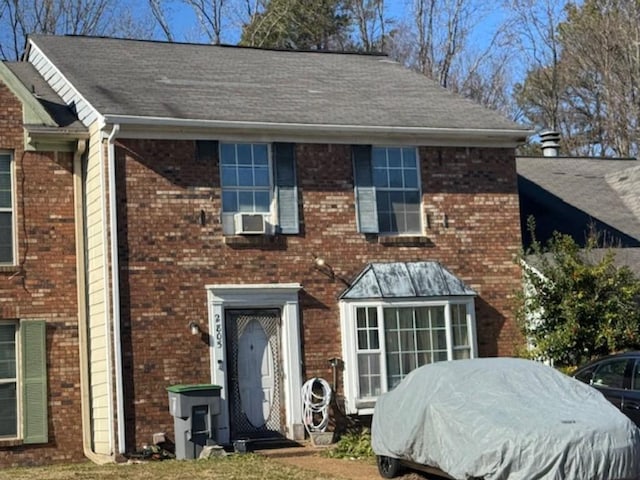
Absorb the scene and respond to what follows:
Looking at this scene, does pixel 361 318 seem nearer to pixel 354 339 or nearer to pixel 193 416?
pixel 354 339

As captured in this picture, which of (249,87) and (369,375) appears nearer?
(369,375)

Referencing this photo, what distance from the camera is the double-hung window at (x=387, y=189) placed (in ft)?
59.5

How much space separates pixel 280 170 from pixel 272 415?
3.97 metres

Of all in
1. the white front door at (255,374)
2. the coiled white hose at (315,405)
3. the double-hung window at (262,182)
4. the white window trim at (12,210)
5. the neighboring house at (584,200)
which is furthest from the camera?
the neighboring house at (584,200)

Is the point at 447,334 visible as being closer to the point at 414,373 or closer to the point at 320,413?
the point at 320,413

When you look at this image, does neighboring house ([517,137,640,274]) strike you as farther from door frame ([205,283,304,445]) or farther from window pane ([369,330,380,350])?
door frame ([205,283,304,445])

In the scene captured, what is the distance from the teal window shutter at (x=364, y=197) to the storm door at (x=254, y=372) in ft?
7.01

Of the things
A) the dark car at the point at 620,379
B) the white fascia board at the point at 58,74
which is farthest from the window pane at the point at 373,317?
the white fascia board at the point at 58,74

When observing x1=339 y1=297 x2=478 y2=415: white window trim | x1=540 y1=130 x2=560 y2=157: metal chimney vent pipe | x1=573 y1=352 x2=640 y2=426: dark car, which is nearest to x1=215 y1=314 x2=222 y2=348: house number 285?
x1=339 y1=297 x2=478 y2=415: white window trim

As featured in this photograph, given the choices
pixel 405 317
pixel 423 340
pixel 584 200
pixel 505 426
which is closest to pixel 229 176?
pixel 405 317

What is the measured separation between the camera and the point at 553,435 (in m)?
10.7

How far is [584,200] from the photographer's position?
76.7ft

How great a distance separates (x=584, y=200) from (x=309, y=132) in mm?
8232

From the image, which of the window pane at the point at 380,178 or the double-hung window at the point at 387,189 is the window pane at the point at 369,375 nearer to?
the double-hung window at the point at 387,189
